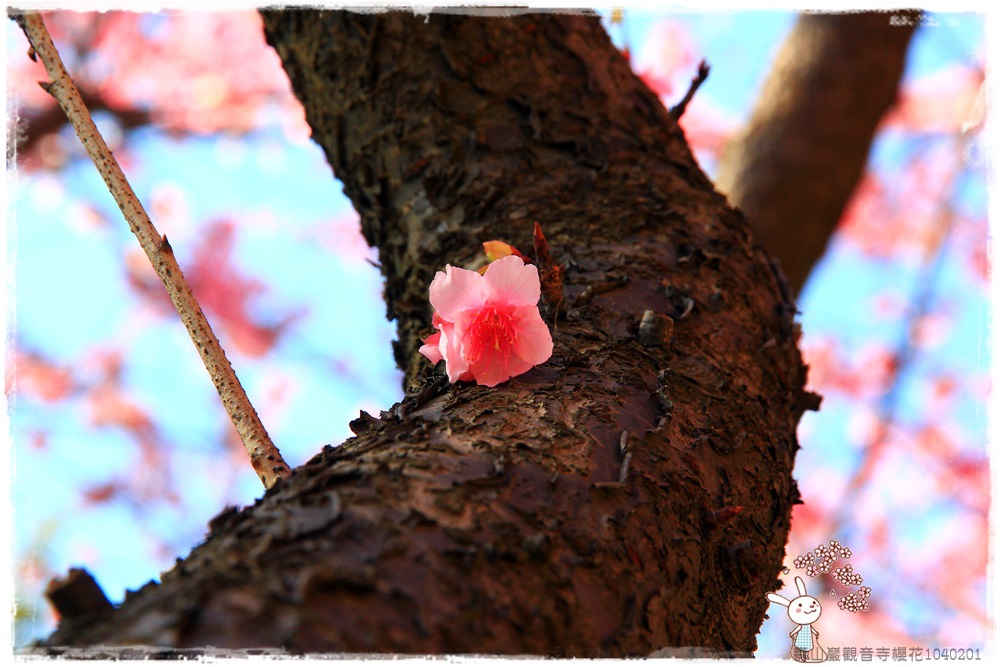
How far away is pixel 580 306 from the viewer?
3.96 feet

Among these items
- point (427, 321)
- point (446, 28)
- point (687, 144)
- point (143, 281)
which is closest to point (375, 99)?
point (446, 28)

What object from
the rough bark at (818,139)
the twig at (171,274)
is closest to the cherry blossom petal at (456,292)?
the twig at (171,274)

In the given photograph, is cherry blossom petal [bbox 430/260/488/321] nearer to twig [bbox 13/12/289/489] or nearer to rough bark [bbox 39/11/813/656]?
rough bark [bbox 39/11/813/656]

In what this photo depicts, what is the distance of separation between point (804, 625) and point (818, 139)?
7.12 ft

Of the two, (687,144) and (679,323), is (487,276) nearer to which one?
(679,323)

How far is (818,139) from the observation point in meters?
2.76

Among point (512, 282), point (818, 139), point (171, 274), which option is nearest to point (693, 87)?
point (512, 282)

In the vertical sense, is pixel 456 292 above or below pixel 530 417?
above

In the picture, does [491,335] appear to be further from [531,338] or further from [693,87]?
[693,87]

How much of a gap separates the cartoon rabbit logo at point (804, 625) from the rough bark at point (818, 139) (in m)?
1.91

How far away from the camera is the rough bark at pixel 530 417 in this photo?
664 mm

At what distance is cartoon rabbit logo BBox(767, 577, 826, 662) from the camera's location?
3.08 feet

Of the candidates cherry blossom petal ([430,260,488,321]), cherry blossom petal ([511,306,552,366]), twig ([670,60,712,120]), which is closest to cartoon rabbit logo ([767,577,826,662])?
cherry blossom petal ([511,306,552,366])

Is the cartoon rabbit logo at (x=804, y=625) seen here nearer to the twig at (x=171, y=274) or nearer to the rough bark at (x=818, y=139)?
the twig at (x=171, y=274)
